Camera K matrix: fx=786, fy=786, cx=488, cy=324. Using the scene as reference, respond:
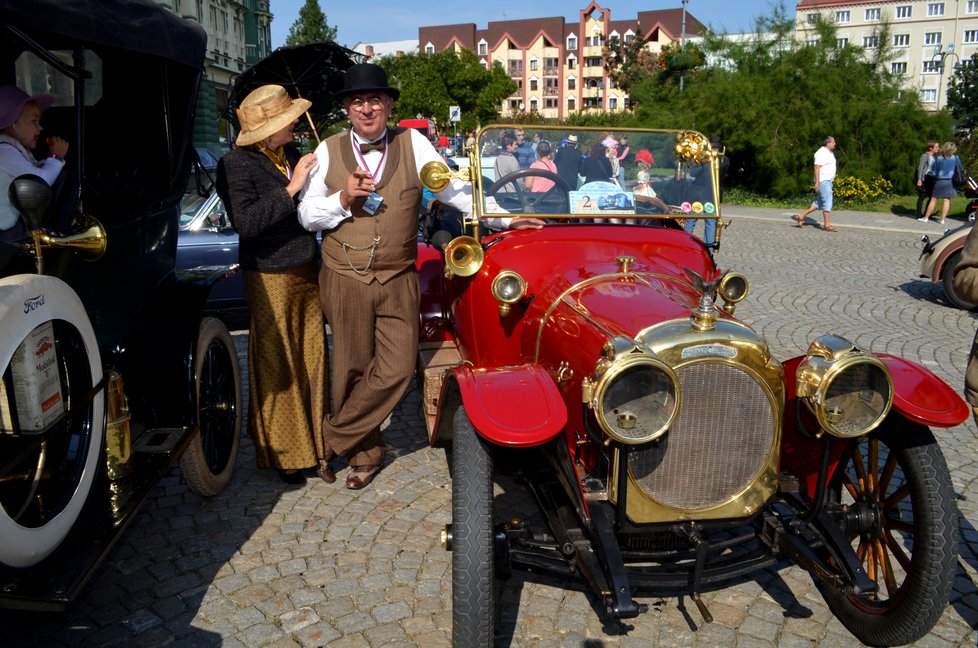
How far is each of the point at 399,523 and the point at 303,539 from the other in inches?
17.3

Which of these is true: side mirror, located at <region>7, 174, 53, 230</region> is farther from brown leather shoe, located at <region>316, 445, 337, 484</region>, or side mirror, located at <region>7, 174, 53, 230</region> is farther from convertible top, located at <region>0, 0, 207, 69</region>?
brown leather shoe, located at <region>316, 445, 337, 484</region>

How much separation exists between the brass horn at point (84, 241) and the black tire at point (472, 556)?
4.75 ft

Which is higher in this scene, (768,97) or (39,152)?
(768,97)

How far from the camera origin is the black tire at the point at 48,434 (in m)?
2.20

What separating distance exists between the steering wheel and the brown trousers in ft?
2.04

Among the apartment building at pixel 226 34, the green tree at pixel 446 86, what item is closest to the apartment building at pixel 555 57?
the green tree at pixel 446 86

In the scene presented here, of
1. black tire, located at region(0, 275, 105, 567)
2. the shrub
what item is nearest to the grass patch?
the shrub

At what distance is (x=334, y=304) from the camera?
12.4 ft

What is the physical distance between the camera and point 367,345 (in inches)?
152

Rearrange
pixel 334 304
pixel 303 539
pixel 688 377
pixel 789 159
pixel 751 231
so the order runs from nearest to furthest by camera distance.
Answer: pixel 688 377 < pixel 303 539 < pixel 334 304 < pixel 751 231 < pixel 789 159

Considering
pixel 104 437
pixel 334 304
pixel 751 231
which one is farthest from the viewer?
pixel 751 231

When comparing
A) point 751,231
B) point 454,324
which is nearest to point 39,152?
point 454,324

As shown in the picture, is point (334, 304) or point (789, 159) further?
point (789, 159)

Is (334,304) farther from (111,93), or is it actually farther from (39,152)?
(39,152)
